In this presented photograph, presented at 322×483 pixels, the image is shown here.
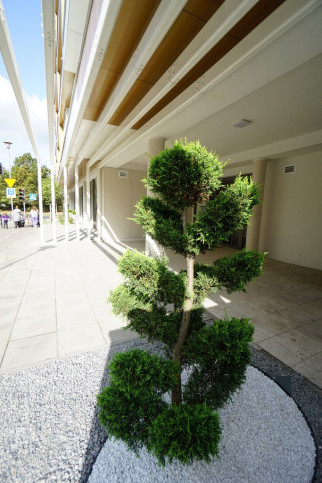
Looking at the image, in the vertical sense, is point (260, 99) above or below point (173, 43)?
below

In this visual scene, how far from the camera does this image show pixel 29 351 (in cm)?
265

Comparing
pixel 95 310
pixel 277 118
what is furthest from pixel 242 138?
pixel 95 310

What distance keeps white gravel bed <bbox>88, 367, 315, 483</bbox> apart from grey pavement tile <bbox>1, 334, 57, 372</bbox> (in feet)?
4.55

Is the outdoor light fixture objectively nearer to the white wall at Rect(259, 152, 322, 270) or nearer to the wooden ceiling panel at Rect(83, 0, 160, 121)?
the wooden ceiling panel at Rect(83, 0, 160, 121)

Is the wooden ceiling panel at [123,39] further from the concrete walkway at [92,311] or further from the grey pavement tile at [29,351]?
the grey pavement tile at [29,351]

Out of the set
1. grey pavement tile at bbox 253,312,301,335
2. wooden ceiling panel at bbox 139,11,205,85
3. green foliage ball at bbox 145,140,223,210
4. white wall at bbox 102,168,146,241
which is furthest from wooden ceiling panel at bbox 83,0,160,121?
white wall at bbox 102,168,146,241

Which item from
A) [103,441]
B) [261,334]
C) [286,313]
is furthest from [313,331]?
[103,441]

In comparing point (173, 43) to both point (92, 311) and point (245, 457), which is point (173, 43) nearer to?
point (92, 311)

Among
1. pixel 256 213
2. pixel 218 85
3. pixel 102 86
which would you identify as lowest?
pixel 256 213

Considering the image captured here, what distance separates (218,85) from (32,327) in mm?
4376

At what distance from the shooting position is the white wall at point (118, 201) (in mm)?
10297

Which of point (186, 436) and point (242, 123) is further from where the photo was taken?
point (242, 123)

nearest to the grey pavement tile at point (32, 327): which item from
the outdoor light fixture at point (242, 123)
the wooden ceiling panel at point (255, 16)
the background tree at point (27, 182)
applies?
the wooden ceiling panel at point (255, 16)

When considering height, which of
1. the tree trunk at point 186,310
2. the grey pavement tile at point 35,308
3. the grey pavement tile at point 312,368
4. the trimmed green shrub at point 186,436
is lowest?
the grey pavement tile at point 35,308
